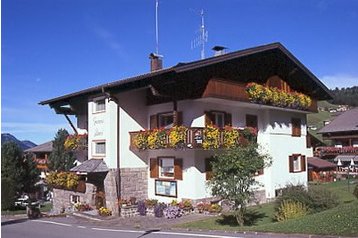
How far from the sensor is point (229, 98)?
22266 mm

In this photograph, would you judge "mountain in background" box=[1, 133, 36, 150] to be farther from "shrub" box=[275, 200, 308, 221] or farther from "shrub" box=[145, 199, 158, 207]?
"shrub" box=[145, 199, 158, 207]

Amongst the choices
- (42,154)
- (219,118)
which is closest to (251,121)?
(219,118)

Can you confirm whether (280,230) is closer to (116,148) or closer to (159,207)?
(159,207)

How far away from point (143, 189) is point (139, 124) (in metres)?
3.66

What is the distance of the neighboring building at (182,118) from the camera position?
846 inches

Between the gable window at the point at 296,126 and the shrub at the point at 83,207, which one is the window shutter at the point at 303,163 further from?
the shrub at the point at 83,207

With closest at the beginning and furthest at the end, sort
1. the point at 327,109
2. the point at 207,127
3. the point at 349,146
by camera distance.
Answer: the point at 207,127 < the point at 349,146 < the point at 327,109

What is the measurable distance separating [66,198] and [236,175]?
14.8 meters

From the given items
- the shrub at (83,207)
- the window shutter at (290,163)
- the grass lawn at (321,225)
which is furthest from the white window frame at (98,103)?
the window shutter at (290,163)

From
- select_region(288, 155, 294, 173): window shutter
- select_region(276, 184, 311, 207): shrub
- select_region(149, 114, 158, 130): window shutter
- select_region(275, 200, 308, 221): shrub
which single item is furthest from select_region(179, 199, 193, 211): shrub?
select_region(288, 155, 294, 173): window shutter

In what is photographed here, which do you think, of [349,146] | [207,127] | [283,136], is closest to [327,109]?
[349,146]

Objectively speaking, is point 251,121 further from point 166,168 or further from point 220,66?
point 166,168

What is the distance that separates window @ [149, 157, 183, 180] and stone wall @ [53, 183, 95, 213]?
3.88 meters

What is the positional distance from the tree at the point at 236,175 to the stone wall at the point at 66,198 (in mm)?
10443
